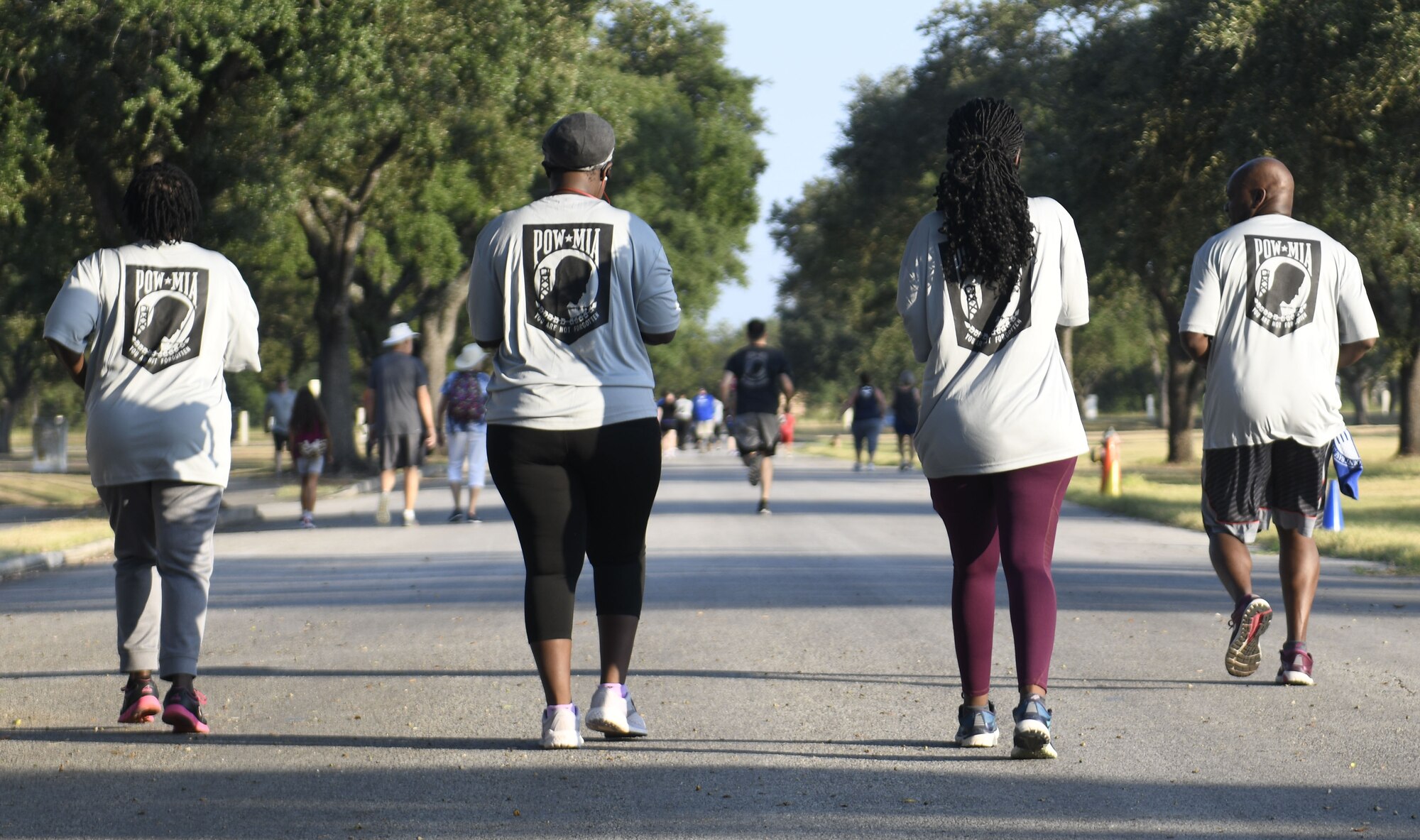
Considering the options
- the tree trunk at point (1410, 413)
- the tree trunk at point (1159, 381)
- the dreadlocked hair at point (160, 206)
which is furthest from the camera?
Answer: the tree trunk at point (1159, 381)

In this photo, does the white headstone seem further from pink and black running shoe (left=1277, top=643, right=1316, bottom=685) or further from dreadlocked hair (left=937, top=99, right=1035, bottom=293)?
dreadlocked hair (left=937, top=99, right=1035, bottom=293)

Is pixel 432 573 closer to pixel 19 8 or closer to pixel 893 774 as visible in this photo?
pixel 893 774

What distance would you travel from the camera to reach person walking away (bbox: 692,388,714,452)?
5016 centimetres

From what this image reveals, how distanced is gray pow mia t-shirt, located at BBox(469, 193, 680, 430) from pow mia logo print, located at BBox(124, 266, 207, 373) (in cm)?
114

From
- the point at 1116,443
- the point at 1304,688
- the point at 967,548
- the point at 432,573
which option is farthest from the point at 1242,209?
the point at 1116,443

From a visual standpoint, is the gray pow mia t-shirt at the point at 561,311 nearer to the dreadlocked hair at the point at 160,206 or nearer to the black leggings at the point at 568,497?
the black leggings at the point at 568,497

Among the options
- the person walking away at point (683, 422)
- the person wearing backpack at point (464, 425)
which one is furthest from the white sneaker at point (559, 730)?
the person walking away at point (683, 422)

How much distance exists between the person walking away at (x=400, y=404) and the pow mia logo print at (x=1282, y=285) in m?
10.5

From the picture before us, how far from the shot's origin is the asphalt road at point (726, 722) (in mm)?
4527

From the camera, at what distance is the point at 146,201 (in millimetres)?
5957

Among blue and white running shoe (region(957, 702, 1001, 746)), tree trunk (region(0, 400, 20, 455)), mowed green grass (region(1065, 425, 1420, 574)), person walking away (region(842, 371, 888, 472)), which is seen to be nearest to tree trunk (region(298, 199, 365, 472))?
person walking away (region(842, 371, 888, 472))

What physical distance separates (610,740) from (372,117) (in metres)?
16.5

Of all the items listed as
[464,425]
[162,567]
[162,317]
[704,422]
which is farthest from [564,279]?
[704,422]

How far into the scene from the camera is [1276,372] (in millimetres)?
6621
